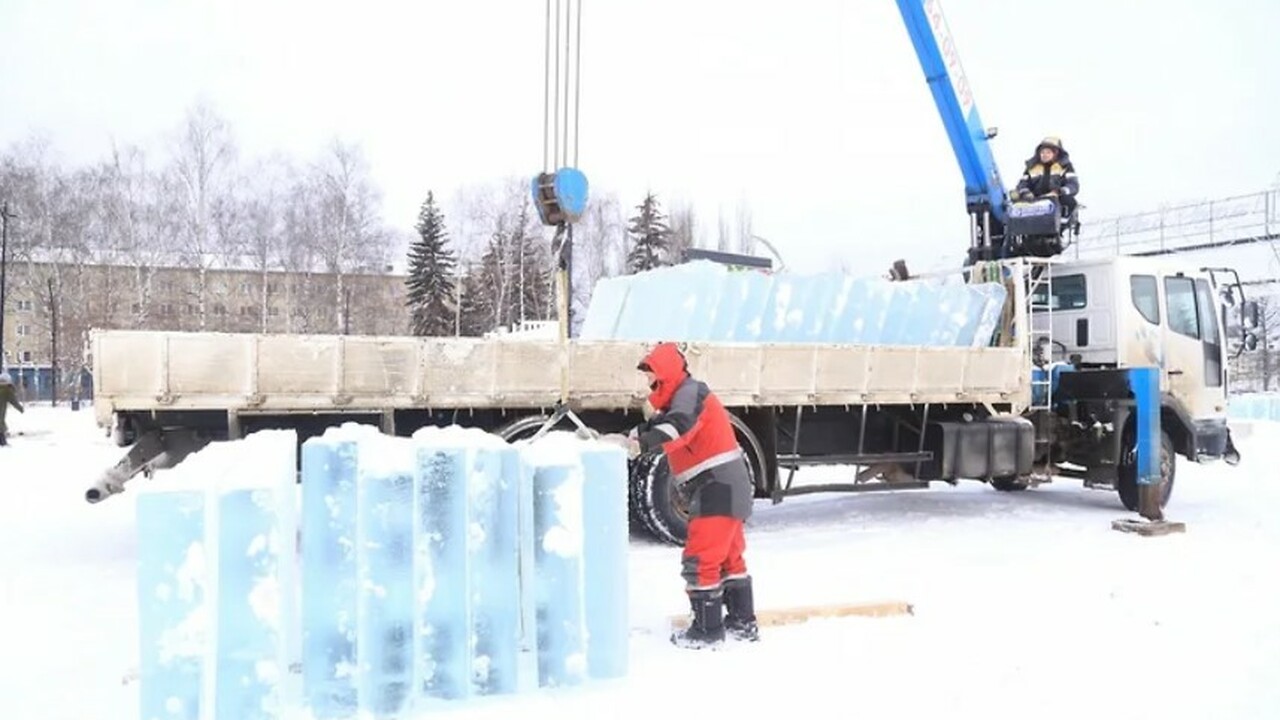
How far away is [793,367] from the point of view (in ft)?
27.1

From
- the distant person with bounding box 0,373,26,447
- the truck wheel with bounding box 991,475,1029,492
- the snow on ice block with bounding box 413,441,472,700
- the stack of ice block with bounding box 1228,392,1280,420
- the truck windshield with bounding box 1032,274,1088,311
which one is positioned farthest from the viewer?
the stack of ice block with bounding box 1228,392,1280,420

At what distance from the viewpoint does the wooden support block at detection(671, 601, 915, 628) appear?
5379mm

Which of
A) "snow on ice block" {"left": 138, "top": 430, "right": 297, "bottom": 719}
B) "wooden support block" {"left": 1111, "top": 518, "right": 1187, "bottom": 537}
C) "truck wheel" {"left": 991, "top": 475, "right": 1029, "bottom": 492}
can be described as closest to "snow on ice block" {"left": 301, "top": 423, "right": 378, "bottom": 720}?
"snow on ice block" {"left": 138, "top": 430, "right": 297, "bottom": 719}

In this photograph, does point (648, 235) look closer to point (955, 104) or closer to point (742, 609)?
point (955, 104)

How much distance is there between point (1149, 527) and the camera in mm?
8703

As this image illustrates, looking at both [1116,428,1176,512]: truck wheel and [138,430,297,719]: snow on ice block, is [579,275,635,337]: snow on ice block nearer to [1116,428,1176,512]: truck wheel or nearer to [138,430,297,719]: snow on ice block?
[1116,428,1176,512]: truck wheel

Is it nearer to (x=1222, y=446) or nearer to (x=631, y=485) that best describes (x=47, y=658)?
(x=631, y=485)

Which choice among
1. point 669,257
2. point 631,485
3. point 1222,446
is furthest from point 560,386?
point 669,257

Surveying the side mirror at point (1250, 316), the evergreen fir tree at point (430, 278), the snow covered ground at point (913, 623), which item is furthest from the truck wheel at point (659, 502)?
the evergreen fir tree at point (430, 278)

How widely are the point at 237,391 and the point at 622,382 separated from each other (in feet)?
9.50

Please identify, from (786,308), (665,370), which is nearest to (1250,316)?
(786,308)

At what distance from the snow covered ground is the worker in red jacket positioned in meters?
0.21

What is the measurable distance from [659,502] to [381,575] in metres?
4.07

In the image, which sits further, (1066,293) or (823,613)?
(1066,293)
